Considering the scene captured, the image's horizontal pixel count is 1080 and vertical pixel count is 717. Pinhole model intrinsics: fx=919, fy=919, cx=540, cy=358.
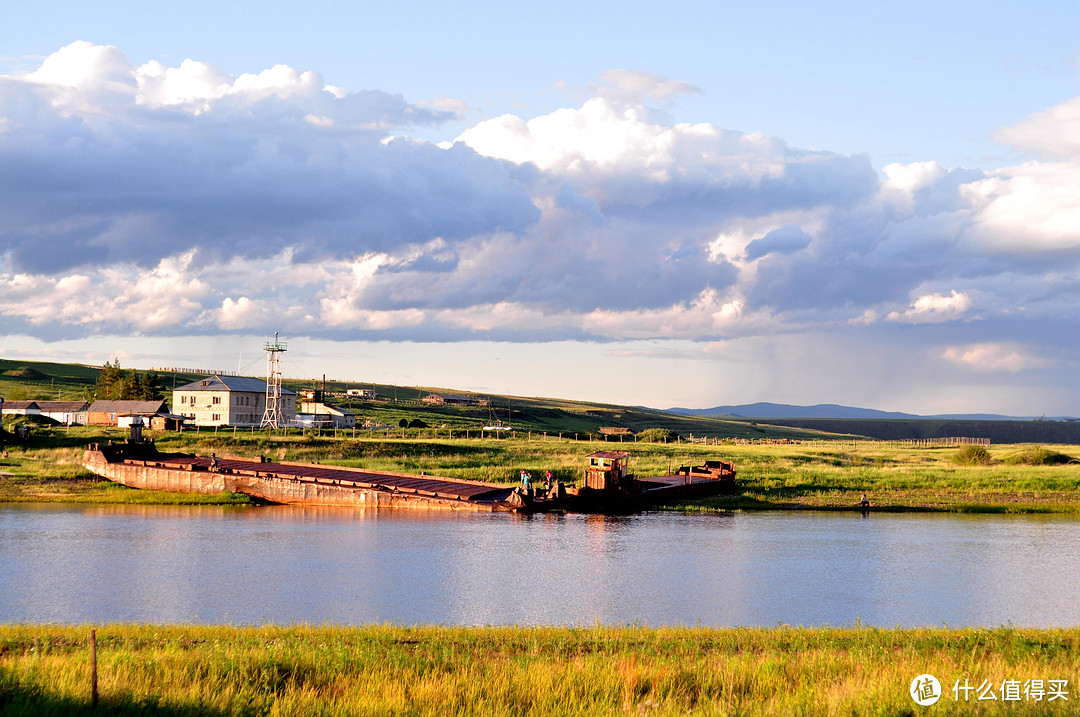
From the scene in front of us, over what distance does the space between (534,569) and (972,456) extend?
214 ft

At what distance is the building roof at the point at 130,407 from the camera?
12181 centimetres

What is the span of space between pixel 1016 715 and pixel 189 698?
11757 mm

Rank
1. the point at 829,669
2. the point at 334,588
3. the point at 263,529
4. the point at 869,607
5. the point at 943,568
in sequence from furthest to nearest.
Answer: the point at 263,529
the point at 943,568
the point at 334,588
the point at 869,607
the point at 829,669

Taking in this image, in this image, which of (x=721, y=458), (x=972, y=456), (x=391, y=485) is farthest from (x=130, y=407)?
(x=972, y=456)

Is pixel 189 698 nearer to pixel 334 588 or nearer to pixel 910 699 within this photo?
pixel 910 699

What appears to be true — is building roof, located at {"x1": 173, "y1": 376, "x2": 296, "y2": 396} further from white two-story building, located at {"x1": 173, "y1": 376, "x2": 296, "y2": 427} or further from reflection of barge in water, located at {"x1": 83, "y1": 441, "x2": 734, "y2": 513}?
reflection of barge in water, located at {"x1": 83, "y1": 441, "x2": 734, "y2": 513}

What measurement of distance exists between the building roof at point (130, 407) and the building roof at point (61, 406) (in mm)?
3747

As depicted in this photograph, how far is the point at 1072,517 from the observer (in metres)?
54.0

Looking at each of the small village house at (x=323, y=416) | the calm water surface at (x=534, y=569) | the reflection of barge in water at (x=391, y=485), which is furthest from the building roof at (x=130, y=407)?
the calm water surface at (x=534, y=569)

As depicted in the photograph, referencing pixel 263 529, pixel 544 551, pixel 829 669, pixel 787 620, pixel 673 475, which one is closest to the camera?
pixel 829 669

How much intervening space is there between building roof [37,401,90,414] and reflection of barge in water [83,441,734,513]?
67347 mm

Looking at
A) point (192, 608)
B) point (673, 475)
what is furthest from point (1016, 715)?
point (673, 475)

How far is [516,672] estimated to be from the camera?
50.3ft

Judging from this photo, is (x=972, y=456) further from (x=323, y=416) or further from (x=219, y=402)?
(x=219, y=402)
